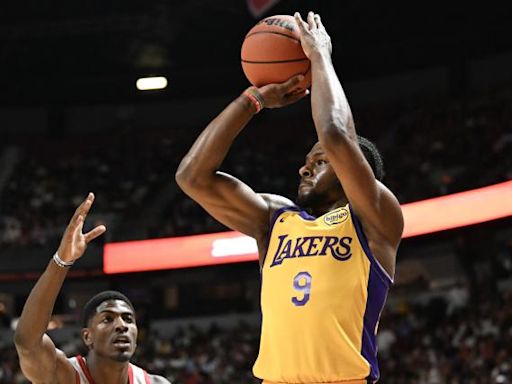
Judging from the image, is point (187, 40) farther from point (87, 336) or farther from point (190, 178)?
point (190, 178)

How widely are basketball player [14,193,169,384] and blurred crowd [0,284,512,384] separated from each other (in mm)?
7856

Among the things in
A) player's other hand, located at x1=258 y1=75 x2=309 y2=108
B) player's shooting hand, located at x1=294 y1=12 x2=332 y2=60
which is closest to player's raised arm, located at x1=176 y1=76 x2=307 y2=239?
player's other hand, located at x1=258 y1=75 x2=309 y2=108

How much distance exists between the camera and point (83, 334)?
15.4 feet

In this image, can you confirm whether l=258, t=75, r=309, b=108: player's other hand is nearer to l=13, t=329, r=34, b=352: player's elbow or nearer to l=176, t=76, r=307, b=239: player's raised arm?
l=176, t=76, r=307, b=239: player's raised arm

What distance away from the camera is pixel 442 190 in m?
14.6

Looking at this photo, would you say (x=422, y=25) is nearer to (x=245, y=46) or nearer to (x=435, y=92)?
(x=435, y=92)

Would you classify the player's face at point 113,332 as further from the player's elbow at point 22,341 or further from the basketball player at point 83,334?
the player's elbow at point 22,341

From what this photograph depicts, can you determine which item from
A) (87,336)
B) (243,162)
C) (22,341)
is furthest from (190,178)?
(243,162)

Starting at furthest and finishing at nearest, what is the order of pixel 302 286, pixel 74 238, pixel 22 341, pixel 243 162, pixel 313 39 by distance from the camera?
pixel 243 162
pixel 22 341
pixel 74 238
pixel 313 39
pixel 302 286

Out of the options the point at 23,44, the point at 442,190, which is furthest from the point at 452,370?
the point at 23,44

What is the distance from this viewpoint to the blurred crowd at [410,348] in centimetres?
1257

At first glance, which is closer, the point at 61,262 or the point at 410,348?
the point at 61,262

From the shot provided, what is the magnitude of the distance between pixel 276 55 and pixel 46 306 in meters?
1.47

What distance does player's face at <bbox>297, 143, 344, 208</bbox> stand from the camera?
3525mm
